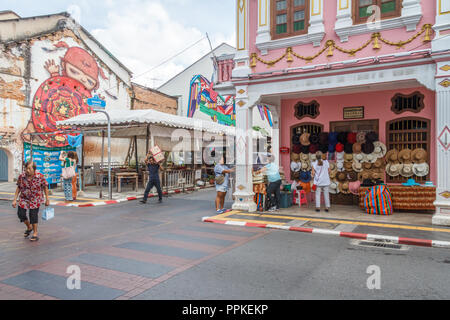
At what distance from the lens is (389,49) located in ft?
30.1

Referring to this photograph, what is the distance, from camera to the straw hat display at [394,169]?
10.7 m

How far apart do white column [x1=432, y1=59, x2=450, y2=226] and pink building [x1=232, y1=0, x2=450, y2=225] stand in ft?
0.07

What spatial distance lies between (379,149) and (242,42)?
207 inches

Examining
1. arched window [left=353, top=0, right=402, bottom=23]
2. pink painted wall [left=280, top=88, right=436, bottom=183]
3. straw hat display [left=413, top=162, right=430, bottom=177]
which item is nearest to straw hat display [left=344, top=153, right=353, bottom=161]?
pink painted wall [left=280, top=88, right=436, bottom=183]

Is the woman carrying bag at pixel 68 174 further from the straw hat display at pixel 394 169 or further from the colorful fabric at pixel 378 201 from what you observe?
the straw hat display at pixel 394 169

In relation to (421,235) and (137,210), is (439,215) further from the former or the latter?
(137,210)

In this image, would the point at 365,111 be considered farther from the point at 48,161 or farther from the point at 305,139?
the point at 48,161

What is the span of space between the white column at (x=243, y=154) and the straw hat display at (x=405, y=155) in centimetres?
439

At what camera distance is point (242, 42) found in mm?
11117

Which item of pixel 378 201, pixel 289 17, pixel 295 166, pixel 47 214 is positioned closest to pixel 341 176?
pixel 295 166

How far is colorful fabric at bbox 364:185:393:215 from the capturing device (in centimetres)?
998

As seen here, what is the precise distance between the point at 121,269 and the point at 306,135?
8.38m

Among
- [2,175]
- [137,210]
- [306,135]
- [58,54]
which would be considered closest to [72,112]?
[58,54]

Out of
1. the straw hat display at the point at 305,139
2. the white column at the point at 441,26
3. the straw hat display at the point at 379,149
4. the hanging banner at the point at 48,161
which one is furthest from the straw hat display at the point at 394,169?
the hanging banner at the point at 48,161
